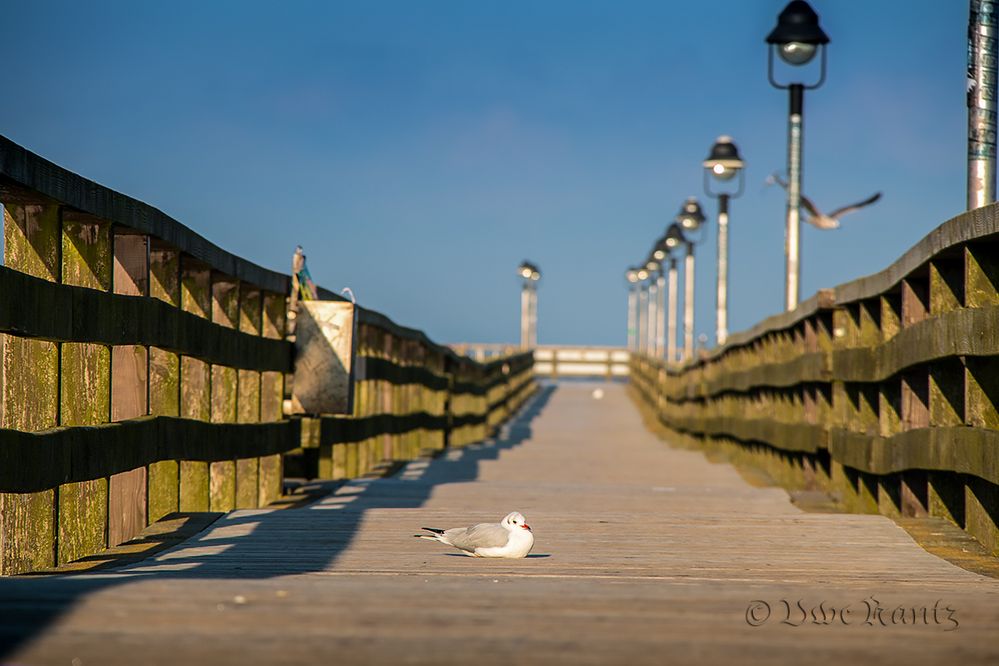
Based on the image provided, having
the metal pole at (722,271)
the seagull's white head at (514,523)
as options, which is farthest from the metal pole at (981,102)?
the metal pole at (722,271)

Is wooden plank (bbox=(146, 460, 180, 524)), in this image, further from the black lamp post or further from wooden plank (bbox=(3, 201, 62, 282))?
the black lamp post

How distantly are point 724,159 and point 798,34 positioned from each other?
20.5ft

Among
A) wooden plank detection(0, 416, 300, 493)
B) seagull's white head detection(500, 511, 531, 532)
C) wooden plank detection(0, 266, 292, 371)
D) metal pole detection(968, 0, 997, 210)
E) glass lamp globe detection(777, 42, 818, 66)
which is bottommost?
seagull's white head detection(500, 511, 531, 532)

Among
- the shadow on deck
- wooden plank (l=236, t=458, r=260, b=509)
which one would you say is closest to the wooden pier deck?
the shadow on deck

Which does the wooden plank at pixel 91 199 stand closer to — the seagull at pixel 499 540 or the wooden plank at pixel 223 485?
the wooden plank at pixel 223 485

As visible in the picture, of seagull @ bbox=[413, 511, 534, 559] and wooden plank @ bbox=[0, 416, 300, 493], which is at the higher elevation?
wooden plank @ bbox=[0, 416, 300, 493]

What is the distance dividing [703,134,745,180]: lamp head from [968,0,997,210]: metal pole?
13.2m

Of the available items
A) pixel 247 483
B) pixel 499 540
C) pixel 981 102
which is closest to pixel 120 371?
pixel 499 540

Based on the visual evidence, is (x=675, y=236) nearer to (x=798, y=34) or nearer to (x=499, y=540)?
(x=798, y=34)

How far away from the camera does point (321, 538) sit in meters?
6.39

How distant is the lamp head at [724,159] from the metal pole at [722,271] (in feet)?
4.77

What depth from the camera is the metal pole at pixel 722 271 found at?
23.6 metres

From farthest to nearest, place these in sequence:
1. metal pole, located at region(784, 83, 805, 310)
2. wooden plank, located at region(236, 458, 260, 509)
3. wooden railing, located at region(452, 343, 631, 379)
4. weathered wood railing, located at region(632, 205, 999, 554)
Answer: wooden railing, located at region(452, 343, 631, 379) → metal pole, located at region(784, 83, 805, 310) → wooden plank, located at region(236, 458, 260, 509) → weathered wood railing, located at region(632, 205, 999, 554)

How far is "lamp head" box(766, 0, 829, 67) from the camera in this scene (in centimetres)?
1529
